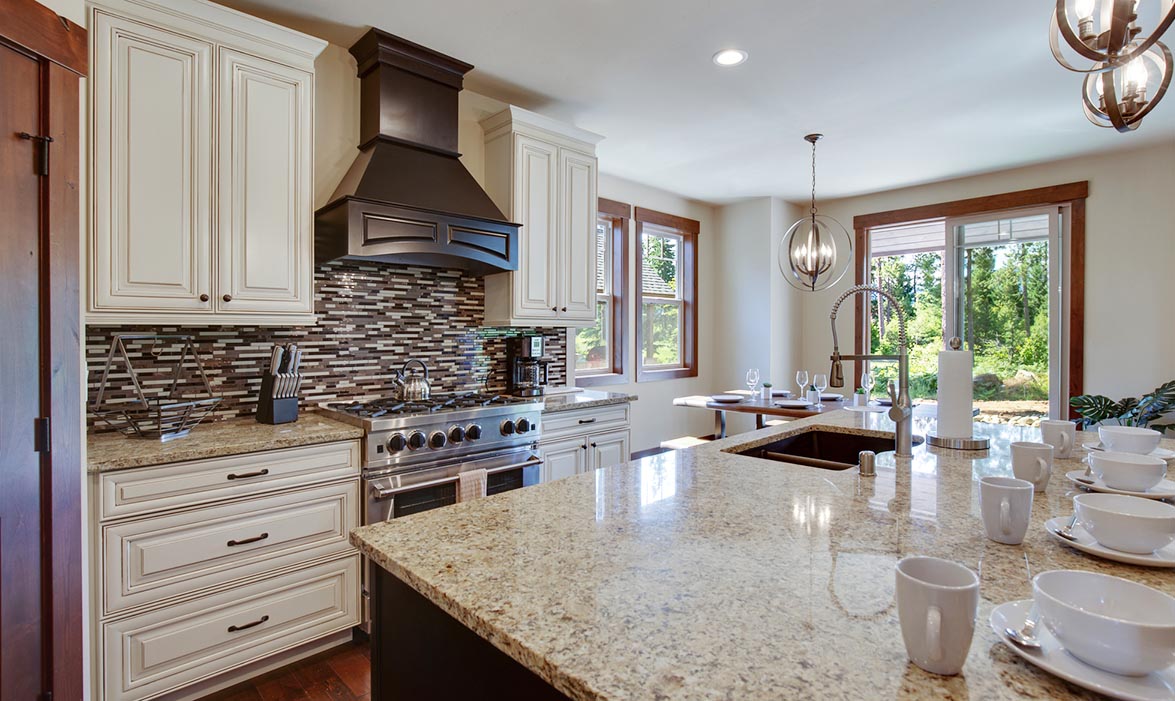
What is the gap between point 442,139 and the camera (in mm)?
2982

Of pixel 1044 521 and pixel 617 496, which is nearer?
pixel 1044 521

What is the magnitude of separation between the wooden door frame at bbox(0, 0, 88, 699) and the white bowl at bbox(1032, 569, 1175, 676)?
82.4 inches

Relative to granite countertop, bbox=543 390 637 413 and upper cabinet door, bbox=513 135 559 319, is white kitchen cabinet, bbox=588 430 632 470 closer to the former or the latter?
granite countertop, bbox=543 390 637 413

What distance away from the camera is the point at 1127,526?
0.95m

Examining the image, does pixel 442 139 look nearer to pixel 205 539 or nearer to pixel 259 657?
pixel 205 539

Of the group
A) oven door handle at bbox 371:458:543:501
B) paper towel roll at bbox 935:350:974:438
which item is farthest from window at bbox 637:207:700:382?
paper towel roll at bbox 935:350:974:438

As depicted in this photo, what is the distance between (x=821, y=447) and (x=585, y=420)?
137cm

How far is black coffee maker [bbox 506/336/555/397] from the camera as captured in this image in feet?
11.7

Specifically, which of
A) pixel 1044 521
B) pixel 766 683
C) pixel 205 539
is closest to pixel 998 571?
pixel 1044 521

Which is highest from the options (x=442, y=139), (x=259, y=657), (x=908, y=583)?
(x=442, y=139)

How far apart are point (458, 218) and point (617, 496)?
6.26ft

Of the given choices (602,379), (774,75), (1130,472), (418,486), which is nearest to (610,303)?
(602,379)

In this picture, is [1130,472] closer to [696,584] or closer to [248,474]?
[696,584]

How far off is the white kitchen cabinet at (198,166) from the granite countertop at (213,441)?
1.40ft
